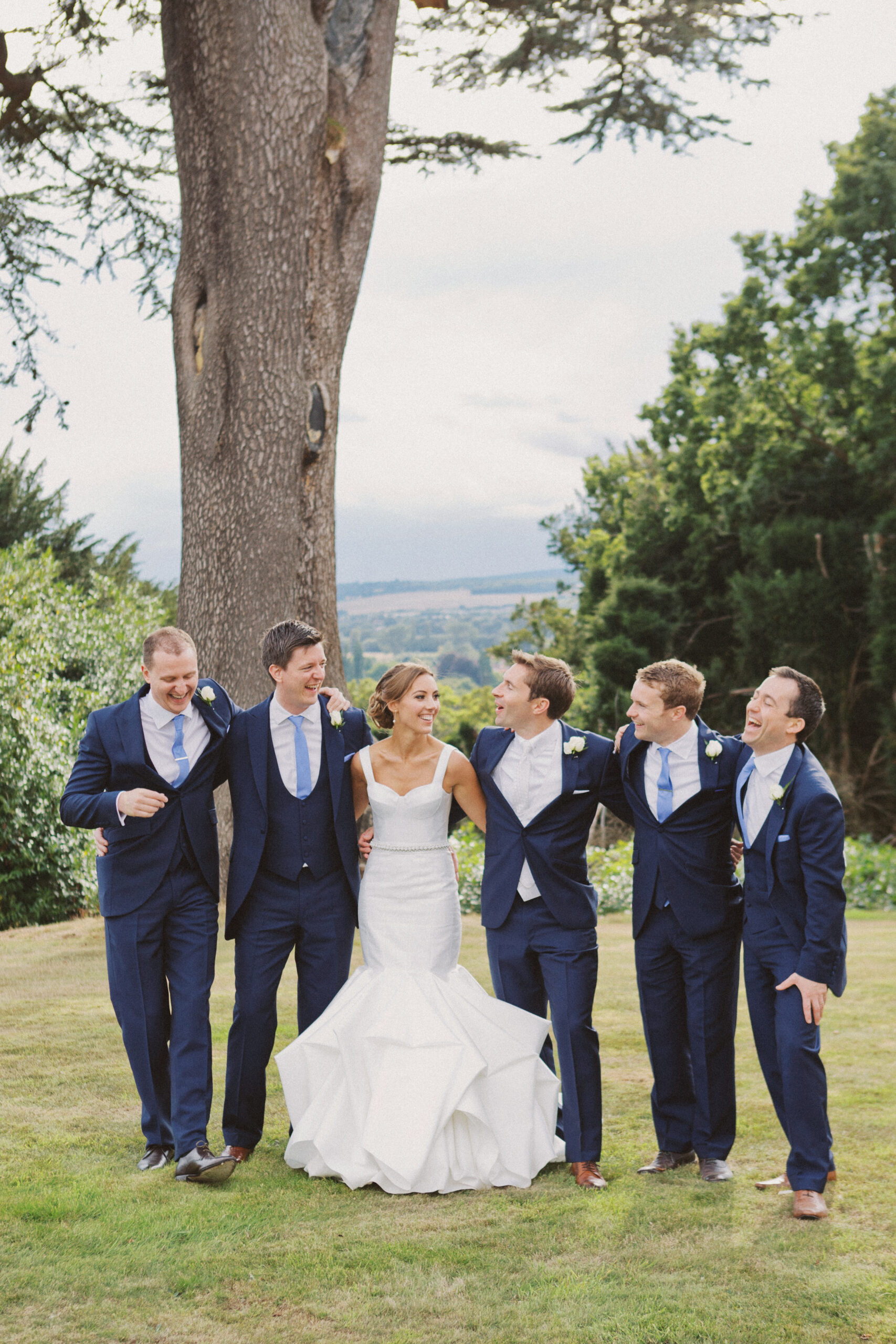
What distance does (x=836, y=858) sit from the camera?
4207mm

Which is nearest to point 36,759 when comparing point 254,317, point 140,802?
point 254,317

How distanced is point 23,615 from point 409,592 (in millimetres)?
126968

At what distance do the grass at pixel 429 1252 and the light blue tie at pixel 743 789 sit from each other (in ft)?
4.39

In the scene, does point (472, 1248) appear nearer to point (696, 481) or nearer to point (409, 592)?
point (696, 481)

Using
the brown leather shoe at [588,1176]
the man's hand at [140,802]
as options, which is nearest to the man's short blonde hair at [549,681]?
the man's hand at [140,802]

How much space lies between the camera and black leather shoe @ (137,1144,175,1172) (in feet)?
15.5

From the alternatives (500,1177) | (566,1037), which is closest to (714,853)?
(566,1037)

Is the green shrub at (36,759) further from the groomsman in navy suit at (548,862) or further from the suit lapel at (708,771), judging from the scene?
the suit lapel at (708,771)

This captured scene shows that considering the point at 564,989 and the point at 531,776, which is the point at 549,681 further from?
the point at 564,989

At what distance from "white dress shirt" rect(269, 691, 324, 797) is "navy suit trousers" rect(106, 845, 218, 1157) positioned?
0.53m

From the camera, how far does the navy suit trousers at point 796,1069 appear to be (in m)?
4.26

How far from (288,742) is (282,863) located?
492 millimetres

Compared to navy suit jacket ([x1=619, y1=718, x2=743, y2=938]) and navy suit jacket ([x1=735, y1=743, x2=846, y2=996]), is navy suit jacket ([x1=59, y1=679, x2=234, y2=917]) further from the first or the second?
navy suit jacket ([x1=735, y1=743, x2=846, y2=996])

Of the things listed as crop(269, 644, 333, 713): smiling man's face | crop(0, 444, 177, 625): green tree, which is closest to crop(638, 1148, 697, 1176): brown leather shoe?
crop(269, 644, 333, 713): smiling man's face
